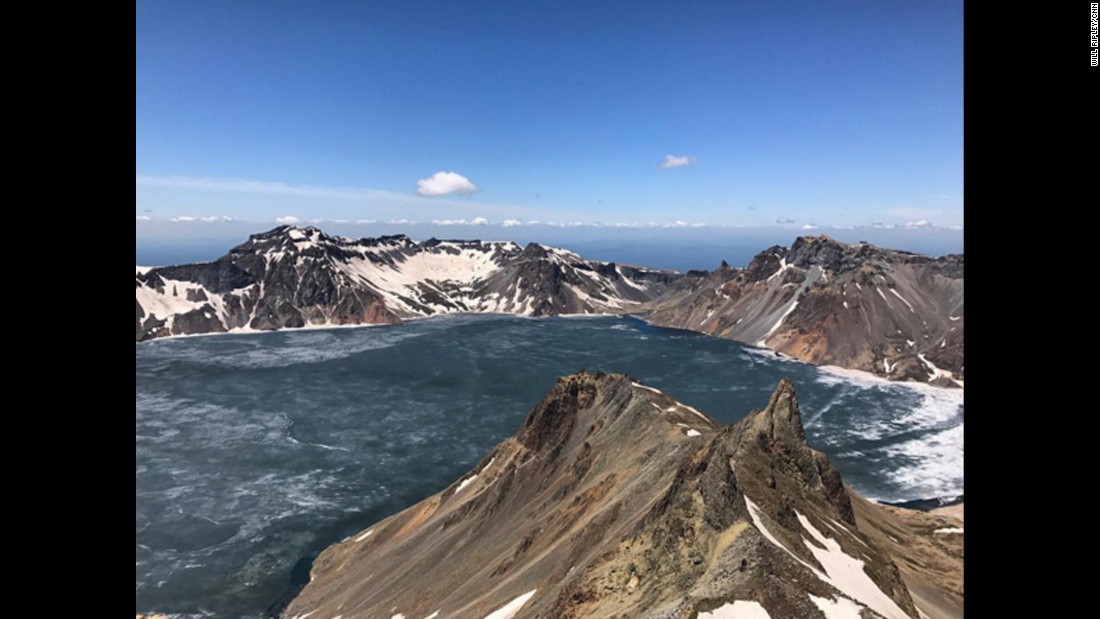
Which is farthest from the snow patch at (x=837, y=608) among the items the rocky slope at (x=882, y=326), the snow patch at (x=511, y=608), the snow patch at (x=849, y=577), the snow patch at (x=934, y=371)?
the snow patch at (x=934, y=371)

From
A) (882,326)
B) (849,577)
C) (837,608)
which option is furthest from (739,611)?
(882,326)

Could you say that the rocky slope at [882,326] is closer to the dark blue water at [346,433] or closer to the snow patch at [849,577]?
the dark blue water at [346,433]

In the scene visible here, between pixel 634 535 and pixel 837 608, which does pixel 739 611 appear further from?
pixel 634 535

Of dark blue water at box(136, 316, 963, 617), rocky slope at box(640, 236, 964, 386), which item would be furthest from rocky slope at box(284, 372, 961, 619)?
rocky slope at box(640, 236, 964, 386)

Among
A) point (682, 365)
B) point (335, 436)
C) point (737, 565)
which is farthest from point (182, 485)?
point (682, 365)

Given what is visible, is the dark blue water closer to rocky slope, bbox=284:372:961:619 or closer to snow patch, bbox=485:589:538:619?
rocky slope, bbox=284:372:961:619
